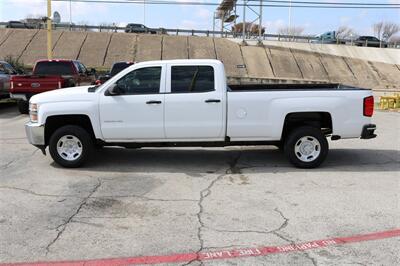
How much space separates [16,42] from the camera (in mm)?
47812

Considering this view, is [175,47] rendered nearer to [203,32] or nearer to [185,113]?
[203,32]

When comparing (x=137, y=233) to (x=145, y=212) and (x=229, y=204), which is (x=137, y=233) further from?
(x=229, y=204)

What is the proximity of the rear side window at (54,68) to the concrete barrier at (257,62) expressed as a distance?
2517 cm

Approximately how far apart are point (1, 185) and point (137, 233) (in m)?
2.97

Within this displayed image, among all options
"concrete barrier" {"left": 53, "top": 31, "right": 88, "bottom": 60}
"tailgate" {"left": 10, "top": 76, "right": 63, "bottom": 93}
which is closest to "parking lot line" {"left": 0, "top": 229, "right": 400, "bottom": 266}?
"tailgate" {"left": 10, "top": 76, "right": 63, "bottom": 93}

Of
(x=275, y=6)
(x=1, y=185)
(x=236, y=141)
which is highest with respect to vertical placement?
(x=275, y=6)

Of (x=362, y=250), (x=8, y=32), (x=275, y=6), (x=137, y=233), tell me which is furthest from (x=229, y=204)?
(x=8, y=32)

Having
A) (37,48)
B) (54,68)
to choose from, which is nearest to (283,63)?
(37,48)

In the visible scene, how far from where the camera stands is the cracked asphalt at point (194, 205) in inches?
191

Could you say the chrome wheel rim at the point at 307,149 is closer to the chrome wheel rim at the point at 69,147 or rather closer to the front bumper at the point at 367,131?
the front bumper at the point at 367,131

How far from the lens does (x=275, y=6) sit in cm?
4988

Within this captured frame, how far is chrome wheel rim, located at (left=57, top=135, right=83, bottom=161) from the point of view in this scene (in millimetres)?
8242

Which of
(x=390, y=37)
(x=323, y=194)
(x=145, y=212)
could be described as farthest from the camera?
(x=390, y=37)

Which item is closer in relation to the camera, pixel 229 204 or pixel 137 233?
pixel 137 233
